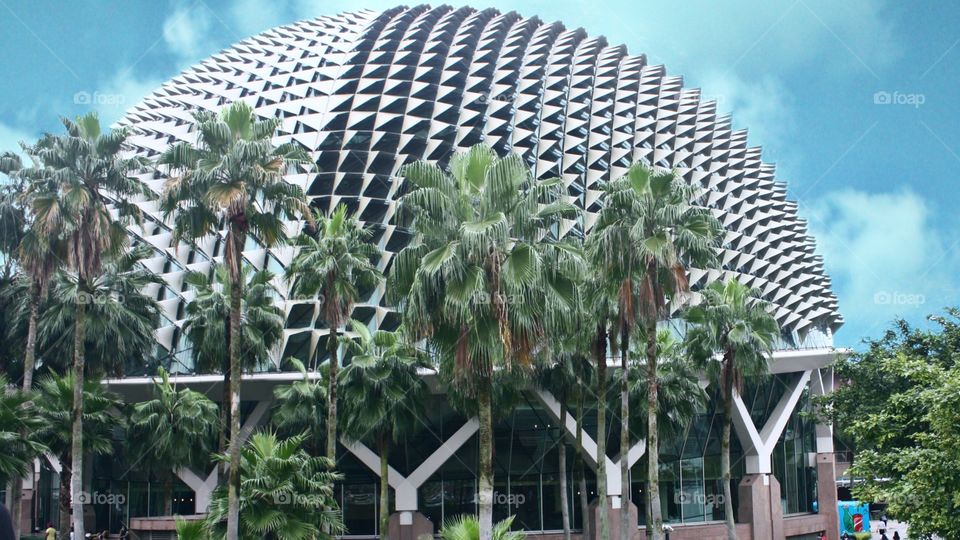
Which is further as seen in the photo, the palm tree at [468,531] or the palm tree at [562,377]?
the palm tree at [562,377]

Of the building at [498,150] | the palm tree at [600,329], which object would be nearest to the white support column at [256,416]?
the building at [498,150]

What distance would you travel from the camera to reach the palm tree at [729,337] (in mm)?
33750

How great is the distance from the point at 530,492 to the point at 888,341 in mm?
18349

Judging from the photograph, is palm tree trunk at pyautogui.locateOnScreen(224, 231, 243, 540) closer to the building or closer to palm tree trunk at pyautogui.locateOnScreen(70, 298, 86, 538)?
palm tree trunk at pyautogui.locateOnScreen(70, 298, 86, 538)

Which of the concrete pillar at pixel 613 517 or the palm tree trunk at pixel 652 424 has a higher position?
the palm tree trunk at pixel 652 424

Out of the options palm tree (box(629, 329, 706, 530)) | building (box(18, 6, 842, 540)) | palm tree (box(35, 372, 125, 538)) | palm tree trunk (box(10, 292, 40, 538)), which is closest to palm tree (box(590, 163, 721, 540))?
palm tree (box(629, 329, 706, 530))

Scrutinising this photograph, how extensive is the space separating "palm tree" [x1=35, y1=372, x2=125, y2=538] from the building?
6552mm

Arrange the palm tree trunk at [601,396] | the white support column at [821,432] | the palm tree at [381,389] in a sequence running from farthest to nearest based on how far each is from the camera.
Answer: the white support column at [821,432], the palm tree at [381,389], the palm tree trunk at [601,396]

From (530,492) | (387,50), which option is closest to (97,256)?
(530,492)

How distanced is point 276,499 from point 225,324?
12343 millimetres

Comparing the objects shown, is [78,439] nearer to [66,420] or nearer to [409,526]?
[66,420]

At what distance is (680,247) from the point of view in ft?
83.4

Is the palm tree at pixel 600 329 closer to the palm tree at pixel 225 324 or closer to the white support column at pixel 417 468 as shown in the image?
the white support column at pixel 417 468

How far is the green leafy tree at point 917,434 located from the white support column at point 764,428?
26.9 ft
